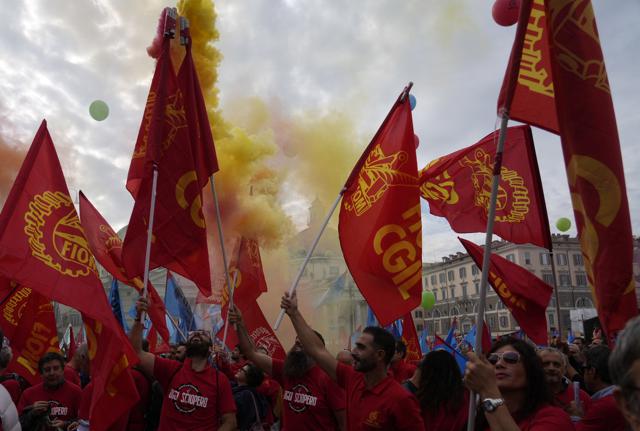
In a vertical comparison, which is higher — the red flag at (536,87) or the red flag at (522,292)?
the red flag at (536,87)

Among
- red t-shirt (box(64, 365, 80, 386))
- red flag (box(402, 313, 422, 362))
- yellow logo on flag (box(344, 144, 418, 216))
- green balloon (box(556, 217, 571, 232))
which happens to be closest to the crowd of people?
red t-shirt (box(64, 365, 80, 386))

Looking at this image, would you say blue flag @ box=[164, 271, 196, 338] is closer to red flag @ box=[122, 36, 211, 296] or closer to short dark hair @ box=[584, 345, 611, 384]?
red flag @ box=[122, 36, 211, 296]

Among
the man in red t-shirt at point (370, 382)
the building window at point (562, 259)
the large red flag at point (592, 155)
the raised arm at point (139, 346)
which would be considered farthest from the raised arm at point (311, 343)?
the building window at point (562, 259)

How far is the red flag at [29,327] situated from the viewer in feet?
27.2

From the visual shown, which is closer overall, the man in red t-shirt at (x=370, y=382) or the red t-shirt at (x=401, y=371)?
the man in red t-shirt at (x=370, y=382)

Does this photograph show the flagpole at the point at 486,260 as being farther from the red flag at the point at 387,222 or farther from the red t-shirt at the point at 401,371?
the red t-shirt at the point at 401,371

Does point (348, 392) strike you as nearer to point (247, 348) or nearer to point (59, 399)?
point (247, 348)

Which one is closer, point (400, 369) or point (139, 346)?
point (139, 346)

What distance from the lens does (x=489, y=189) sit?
841cm

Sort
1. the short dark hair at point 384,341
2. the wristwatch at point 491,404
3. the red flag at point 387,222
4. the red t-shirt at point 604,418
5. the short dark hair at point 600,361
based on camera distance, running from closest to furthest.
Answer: the wristwatch at point 491,404, the red t-shirt at point 604,418, the short dark hair at point 384,341, the short dark hair at point 600,361, the red flag at point 387,222

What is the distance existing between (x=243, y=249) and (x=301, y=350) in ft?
23.5

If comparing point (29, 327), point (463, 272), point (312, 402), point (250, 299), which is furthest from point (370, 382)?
point (463, 272)

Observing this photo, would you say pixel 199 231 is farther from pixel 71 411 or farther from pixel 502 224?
pixel 502 224

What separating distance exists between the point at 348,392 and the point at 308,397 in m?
0.80
